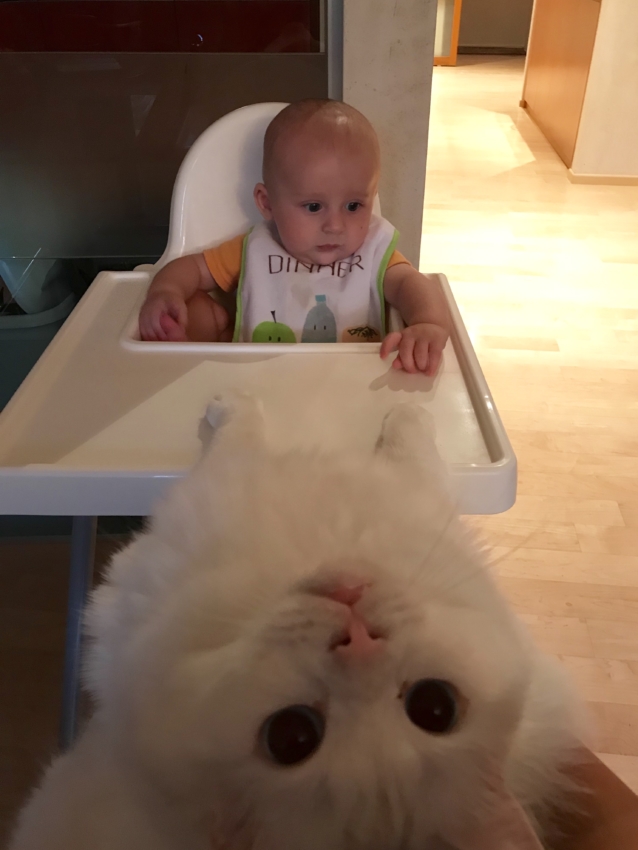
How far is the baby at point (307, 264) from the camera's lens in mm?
750

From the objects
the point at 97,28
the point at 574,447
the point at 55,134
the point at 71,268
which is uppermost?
the point at 97,28

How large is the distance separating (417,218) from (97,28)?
41.3 inches

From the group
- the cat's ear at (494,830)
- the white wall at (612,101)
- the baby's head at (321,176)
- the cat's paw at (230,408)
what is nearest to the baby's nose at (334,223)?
the baby's head at (321,176)

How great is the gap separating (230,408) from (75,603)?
38 cm

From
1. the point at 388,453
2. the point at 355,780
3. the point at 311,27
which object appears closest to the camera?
the point at 355,780

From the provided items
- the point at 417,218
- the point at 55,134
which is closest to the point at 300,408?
the point at 417,218

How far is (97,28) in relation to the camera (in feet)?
5.27

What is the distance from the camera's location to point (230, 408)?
21.1 inches

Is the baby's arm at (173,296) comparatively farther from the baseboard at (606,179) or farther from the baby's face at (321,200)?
the baseboard at (606,179)

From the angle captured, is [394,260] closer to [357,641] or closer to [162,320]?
[162,320]

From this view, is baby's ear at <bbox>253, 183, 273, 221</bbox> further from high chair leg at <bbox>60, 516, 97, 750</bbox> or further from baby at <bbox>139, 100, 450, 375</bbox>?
high chair leg at <bbox>60, 516, 97, 750</bbox>

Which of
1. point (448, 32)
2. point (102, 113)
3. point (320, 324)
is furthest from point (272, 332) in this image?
point (448, 32)

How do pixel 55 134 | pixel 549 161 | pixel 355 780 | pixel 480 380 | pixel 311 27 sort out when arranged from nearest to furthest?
pixel 355 780
pixel 480 380
pixel 311 27
pixel 55 134
pixel 549 161

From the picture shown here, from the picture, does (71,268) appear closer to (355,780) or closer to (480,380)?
(480,380)
